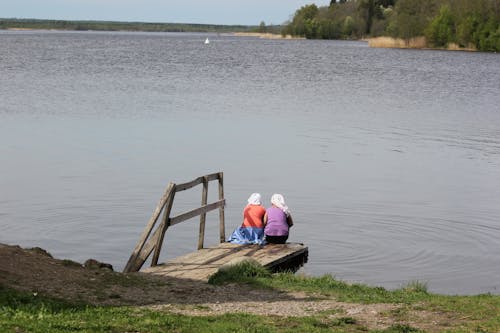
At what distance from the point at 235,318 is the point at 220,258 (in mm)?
5465

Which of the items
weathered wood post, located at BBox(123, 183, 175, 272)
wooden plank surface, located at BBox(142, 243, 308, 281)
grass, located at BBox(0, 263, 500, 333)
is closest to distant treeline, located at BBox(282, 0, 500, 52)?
wooden plank surface, located at BBox(142, 243, 308, 281)

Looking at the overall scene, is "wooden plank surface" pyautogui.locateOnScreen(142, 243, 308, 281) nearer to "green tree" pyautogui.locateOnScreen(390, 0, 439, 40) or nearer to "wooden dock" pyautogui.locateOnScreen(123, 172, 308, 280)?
"wooden dock" pyautogui.locateOnScreen(123, 172, 308, 280)

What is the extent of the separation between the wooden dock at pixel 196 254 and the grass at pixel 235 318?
2206 mm

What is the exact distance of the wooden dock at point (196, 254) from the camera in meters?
15.0

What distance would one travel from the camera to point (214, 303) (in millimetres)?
11820

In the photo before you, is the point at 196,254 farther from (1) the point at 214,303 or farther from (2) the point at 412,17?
(2) the point at 412,17

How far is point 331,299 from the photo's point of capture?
12500 mm

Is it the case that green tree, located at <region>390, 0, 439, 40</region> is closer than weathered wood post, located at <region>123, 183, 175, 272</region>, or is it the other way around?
weathered wood post, located at <region>123, 183, 175, 272</region>

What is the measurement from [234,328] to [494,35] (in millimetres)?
126766

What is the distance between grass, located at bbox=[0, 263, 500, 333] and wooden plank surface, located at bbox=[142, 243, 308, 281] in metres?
2.00

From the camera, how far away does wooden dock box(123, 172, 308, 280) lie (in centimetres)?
1502

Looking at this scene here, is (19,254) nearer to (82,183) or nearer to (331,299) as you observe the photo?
(331,299)

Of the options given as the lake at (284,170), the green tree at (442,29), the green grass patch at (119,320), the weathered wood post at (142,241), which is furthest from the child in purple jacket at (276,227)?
the green tree at (442,29)

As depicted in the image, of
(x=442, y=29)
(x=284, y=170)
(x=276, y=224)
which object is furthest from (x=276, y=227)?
(x=442, y=29)
